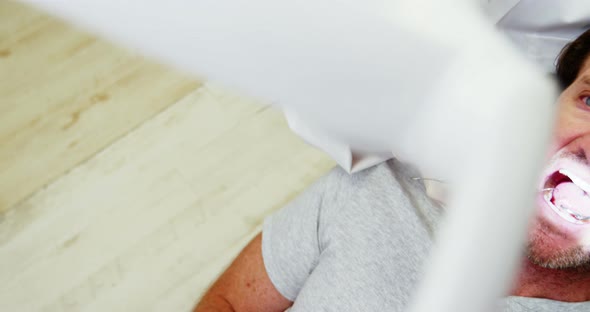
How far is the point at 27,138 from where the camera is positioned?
3.04 ft

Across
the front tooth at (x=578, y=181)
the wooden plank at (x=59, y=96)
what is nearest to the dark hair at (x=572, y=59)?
the front tooth at (x=578, y=181)

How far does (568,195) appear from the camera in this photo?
18.5 inches

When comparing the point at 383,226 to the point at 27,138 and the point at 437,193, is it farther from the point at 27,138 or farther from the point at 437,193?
the point at 27,138

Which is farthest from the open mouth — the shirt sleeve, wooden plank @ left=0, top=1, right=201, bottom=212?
wooden plank @ left=0, top=1, right=201, bottom=212

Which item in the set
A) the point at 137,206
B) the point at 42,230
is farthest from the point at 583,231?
Answer: the point at 42,230

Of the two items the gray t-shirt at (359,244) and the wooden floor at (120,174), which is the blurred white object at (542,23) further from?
the wooden floor at (120,174)

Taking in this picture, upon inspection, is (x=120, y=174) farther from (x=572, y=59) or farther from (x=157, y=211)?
Answer: (x=572, y=59)

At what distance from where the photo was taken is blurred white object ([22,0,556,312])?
0.64 ft

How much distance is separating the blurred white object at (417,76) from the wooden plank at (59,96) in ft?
2.40

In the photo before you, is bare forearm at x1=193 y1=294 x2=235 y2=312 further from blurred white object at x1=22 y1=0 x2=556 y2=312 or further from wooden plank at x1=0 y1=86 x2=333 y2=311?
blurred white object at x1=22 y1=0 x2=556 y2=312

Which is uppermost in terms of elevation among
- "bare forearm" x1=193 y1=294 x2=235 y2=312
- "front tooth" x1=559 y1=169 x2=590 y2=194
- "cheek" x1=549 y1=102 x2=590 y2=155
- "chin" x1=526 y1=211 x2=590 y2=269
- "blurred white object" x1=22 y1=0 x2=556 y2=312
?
"blurred white object" x1=22 y1=0 x2=556 y2=312

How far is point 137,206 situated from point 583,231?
637 millimetres

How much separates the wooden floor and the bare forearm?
0.45 ft

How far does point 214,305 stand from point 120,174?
0.33 meters
